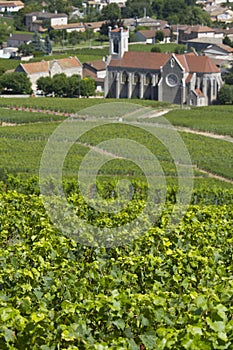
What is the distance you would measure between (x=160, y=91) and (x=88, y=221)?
64.4 metres

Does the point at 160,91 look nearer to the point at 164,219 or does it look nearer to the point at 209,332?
the point at 164,219

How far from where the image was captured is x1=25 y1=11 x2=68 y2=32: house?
6122 inches

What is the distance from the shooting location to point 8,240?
25156mm

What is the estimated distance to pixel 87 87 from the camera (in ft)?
303

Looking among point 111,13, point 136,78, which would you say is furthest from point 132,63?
point 111,13

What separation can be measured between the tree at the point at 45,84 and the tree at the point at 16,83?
121 centimetres

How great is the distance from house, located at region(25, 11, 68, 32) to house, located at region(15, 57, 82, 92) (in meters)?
54.0

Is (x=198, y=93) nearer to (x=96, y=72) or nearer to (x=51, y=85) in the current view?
(x=51, y=85)

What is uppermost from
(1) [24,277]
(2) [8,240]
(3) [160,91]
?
(1) [24,277]

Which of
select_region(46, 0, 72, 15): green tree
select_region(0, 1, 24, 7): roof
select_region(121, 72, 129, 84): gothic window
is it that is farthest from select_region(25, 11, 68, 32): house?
select_region(121, 72, 129, 84): gothic window

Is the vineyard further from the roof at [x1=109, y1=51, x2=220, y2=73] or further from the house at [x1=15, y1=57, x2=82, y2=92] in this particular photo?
the house at [x1=15, y1=57, x2=82, y2=92]

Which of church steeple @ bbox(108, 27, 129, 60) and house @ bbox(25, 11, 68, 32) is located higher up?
church steeple @ bbox(108, 27, 129, 60)

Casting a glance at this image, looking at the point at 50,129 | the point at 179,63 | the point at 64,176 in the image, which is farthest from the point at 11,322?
the point at 179,63

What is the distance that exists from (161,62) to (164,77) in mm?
2353
